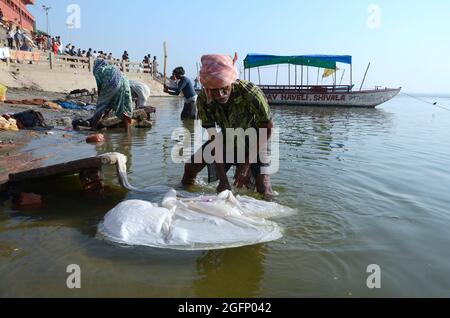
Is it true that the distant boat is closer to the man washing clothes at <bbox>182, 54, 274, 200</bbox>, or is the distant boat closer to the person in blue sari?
the person in blue sari

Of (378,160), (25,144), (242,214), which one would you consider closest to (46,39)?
(25,144)

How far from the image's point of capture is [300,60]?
25.0m

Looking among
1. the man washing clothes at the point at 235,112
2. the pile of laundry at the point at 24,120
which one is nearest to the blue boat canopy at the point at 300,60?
the pile of laundry at the point at 24,120

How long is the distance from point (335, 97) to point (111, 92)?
1945 centimetres

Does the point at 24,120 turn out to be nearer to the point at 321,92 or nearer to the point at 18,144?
the point at 18,144

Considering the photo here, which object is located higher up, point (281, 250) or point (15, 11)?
point (15, 11)

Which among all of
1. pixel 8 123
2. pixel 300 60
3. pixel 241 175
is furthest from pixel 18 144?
pixel 300 60

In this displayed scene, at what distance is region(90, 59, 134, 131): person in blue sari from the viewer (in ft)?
27.1

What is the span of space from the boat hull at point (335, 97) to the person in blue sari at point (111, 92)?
1896 cm

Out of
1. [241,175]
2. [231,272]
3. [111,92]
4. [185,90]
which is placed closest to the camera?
[231,272]

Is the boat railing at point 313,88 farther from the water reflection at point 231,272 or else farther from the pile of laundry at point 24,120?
the water reflection at point 231,272

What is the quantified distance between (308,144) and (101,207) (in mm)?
5982

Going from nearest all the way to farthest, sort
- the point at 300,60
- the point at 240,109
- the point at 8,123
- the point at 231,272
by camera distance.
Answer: the point at 231,272, the point at 240,109, the point at 8,123, the point at 300,60

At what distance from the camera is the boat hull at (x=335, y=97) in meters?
24.6
